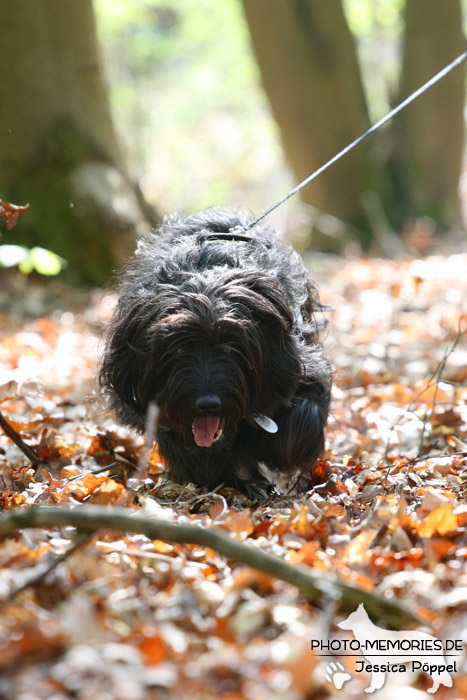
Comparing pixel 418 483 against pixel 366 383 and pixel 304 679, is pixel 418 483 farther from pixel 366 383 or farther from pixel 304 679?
pixel 366 383

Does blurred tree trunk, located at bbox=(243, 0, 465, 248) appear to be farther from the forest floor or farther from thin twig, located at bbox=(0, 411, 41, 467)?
thin twig, located at bbox=(0, 411, 41, 467)

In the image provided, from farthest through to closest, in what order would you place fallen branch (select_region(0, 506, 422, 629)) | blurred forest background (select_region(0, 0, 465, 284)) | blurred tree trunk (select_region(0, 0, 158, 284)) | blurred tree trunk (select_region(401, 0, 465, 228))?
blurred tree trunk (select_region(401, 0, 465, 228)) → blurred forest background (select_region(0, 0, 465, 284)) → blurred tree trunk (select_region(0, 0, 158, 284)) → fallen branch (select_region(0, 506, 422, 629))

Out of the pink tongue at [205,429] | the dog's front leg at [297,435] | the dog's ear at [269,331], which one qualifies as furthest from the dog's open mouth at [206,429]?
the dog's front leg at [297,435]

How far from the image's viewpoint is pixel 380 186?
39.5 feet

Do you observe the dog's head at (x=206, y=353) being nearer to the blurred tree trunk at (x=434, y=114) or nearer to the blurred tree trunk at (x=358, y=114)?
the blurred tree trunk at (x=358, y=114)

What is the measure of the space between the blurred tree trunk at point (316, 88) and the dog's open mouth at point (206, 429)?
8665mm

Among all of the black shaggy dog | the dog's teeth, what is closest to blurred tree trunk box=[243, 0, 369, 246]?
the black shaggy dog

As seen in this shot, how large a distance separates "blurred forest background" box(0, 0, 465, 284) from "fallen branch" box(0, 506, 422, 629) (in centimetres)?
189

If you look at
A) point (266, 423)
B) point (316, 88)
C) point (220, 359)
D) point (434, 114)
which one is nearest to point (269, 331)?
point (220, 359)

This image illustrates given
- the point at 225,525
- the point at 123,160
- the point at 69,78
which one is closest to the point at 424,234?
the point at 123,160

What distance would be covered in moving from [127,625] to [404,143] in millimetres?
11350

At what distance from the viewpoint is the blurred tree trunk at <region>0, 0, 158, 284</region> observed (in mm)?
7695

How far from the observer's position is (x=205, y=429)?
3729 millimetres

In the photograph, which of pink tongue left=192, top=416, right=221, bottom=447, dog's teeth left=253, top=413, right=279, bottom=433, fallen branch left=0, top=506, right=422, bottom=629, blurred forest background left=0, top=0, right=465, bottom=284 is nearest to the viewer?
fallen branch left=0, top=506, right=422, bottom=629
